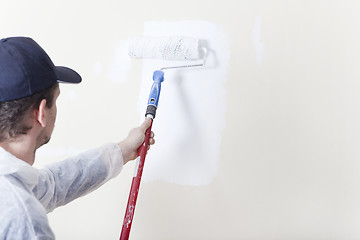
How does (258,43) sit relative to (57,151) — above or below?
above

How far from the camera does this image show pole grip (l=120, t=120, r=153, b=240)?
3.41ft

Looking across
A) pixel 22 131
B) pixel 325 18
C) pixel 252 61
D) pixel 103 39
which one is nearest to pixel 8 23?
pixel 103 39

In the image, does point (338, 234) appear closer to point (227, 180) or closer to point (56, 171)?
point (227, 180)

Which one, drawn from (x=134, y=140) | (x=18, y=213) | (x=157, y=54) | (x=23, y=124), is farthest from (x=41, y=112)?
(x=157, y=54)

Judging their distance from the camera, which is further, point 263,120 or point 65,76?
point 263,120

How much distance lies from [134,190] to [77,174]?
0.16 meters

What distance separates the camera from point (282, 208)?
3.84 ft

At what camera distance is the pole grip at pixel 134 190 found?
1040mm

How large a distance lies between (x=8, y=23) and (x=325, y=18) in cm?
105

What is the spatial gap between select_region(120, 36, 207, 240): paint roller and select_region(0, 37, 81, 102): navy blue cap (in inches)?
13.8

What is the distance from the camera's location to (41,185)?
0.98 m

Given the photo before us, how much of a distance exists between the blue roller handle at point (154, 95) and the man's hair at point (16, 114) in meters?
0.35

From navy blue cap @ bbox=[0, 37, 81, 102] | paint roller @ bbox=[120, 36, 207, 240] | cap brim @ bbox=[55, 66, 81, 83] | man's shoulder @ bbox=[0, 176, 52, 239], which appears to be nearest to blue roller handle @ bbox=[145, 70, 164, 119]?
paint roller @ bbox=[120, 36, 207, 240]

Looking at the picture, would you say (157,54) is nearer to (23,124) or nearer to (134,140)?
(134,140)
